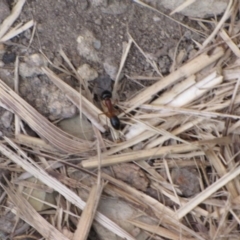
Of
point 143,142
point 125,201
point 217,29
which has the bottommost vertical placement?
point 125,201

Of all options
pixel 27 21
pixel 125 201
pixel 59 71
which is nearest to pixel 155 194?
pixel 125 201

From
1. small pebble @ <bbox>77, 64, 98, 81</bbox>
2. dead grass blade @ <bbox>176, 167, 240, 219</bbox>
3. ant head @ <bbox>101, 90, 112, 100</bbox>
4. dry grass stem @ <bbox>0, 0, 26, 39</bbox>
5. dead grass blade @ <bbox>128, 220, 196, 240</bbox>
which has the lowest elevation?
dead grass blade @ <bbox>128, 220, 196, 240</bbox>

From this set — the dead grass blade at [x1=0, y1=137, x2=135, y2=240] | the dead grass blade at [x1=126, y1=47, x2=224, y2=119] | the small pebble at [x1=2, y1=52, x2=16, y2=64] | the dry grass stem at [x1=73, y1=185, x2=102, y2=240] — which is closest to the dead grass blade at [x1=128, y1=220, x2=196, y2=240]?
the dead grass blade at [x1=0, y1=137, x2=135, y2=240]

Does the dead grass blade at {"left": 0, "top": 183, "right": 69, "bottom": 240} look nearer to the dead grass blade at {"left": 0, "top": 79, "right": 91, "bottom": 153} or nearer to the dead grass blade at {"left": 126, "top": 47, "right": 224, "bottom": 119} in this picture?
the dead grass blade at {"left": 0, "top": 79, "right": 91, "bottom": 153}

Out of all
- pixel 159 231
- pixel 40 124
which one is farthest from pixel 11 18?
pixel 159 231

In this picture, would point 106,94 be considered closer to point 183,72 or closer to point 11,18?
point 183,72

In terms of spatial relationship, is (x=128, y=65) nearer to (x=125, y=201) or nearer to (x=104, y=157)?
(x=104, y=157)

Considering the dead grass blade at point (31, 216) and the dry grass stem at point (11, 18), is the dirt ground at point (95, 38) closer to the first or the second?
the dry grass stem at point (11, 18)

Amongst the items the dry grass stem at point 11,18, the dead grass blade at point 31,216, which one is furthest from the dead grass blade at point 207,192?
the dry grass stem at point 11,18
